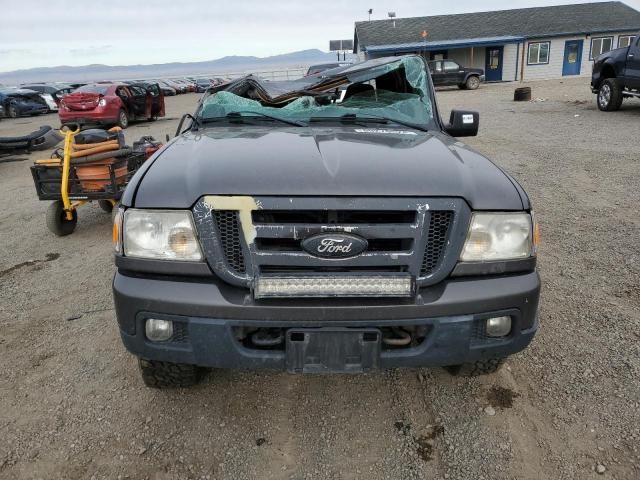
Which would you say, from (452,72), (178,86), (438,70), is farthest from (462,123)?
(178,86)

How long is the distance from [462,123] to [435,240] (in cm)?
167

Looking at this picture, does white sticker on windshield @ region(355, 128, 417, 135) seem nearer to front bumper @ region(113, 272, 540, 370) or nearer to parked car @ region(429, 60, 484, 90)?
front bumper @ region(113, 272, 540, 370)

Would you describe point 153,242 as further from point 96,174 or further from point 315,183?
point 96,174

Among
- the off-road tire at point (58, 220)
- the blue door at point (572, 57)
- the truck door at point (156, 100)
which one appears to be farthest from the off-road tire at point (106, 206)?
the blue door at point (572, 57)

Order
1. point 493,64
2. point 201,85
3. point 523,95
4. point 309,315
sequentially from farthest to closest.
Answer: point 201,85, point 493,64, point 523,95, point 309,315

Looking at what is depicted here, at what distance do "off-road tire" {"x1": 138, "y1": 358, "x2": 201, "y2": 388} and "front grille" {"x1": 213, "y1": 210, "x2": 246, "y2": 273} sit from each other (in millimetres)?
734

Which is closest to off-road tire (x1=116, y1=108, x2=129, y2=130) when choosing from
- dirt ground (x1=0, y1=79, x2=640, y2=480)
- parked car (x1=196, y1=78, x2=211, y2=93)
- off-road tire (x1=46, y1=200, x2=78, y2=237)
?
off-road tire (x1=46, y1=200, x2=78, y2=237)

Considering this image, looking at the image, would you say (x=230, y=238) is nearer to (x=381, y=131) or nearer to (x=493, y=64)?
(x=381, y=131)

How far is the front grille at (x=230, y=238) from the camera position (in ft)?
6.57

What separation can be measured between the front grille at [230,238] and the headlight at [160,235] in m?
0.11

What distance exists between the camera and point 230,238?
2.01 meters

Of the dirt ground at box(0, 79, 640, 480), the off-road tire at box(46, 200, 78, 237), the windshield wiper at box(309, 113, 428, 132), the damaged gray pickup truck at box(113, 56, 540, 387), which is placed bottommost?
the dirt ground at box(0, 79, 640, 480)

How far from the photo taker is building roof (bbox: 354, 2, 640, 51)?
33688 mm

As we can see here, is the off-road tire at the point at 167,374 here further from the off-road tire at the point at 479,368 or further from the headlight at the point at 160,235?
the off-road tire at the point at 479,368
